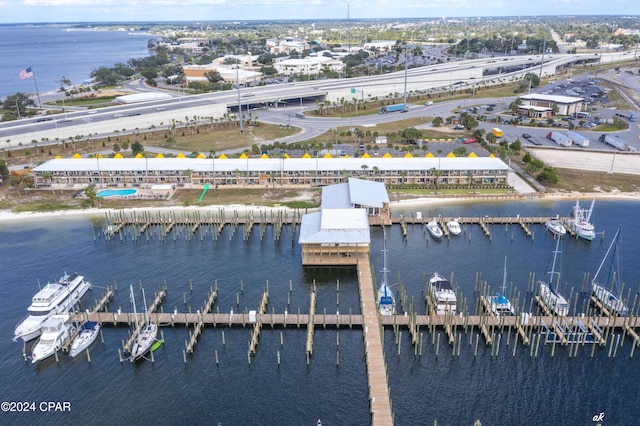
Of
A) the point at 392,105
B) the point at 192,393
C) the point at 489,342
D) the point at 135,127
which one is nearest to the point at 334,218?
the point at 489,342

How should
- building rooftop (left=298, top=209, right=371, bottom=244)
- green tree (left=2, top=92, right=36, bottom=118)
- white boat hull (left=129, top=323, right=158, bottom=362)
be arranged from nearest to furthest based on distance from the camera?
white boat hull (left=129, top=323, right=158, bottom=362), building rooftop (left=298, top=209, right=371, bottom=244), green tree (left=2, top=92, right=36, bottom=118)

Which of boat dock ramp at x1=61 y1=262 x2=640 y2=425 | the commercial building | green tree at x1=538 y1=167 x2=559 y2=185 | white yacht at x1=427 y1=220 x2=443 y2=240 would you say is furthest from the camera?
the commercial building

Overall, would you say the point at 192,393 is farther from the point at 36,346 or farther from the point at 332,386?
the point at 36,346

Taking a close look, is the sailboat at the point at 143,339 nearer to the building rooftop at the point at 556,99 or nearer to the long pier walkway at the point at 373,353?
the long pier walkway at the point at 373,353

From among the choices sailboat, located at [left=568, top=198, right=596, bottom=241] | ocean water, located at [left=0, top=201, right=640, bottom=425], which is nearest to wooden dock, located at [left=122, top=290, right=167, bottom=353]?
ocean water, located at [left=0, top=201, right=640, bottom=425]

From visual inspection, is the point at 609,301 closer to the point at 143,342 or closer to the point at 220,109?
the point at 143,342

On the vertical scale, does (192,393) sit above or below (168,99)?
below

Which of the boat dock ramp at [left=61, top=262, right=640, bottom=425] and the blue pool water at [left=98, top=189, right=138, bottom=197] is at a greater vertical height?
the blue pool water at [left=98, top=189, right=138, bottom=197]

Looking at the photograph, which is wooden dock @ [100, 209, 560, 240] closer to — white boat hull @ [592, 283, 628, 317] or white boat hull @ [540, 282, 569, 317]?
white boat hull @ [592, 283, 628, 317]
